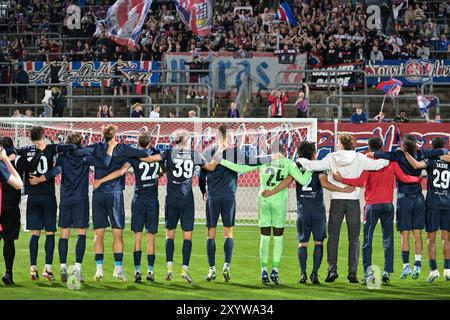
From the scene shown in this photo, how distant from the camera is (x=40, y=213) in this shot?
50.3 ft

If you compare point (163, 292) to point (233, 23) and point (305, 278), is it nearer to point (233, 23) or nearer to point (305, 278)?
point (305, 278)

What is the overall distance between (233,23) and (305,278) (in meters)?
22.4

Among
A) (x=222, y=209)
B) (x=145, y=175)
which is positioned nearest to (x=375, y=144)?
(x=222, y=209)

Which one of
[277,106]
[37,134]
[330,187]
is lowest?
[330,187]

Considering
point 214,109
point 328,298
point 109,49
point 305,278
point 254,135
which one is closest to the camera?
point 328,298

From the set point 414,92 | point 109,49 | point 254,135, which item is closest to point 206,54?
point 109,49

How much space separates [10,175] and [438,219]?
6.38 m

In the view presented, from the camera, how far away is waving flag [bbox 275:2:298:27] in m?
36.1

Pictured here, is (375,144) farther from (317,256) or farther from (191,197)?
(191,197)

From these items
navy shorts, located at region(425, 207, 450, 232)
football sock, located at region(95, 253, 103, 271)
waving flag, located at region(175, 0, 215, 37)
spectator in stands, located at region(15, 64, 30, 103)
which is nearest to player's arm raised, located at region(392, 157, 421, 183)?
navy shorts, located at region(425, 207, 450, 232)

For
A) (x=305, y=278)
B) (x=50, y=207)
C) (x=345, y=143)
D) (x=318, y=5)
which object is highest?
(x=318, y=5)

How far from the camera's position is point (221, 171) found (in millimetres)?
15461

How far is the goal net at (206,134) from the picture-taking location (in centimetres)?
2391


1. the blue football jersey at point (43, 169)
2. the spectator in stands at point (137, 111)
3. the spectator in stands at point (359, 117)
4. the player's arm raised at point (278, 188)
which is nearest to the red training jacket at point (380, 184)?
the player's arm raised at point (278, 188)
